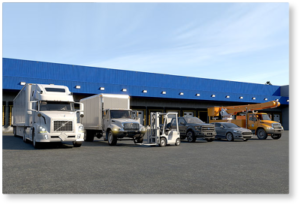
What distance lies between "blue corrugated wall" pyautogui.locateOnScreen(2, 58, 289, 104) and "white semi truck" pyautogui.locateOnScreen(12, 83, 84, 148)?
52.9 ft

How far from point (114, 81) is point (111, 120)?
2257 centimetres

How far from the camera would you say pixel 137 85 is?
41094 millimetres

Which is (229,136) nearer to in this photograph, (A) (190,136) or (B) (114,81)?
(A) (190,136)

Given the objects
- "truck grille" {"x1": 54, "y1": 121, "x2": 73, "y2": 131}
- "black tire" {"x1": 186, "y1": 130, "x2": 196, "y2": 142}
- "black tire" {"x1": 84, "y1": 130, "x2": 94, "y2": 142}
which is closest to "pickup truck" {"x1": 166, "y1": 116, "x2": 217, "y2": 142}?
"black tire" {"x1": 186, "y1": 130, "x2": 196, "y2": 142}

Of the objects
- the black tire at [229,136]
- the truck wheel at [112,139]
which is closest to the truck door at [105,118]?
the truck wheel at [112,139]

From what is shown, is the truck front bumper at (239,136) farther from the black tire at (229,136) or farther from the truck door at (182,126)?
the truck door at (182,126)

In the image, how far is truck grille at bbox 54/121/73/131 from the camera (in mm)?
14727

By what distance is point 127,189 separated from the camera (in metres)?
5.98

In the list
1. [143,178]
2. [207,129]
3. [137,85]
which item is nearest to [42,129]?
[143,178]

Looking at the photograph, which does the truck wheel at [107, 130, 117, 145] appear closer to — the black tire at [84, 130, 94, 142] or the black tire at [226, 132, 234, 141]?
the black tire at [84, 130, 94, 142]

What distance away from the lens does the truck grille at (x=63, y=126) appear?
48.3ft

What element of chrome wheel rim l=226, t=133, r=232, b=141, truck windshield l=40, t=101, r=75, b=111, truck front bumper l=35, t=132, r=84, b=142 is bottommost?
chrome wheel rim l=226, t=133, r=232, b=141

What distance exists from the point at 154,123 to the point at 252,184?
11053 millimetres
